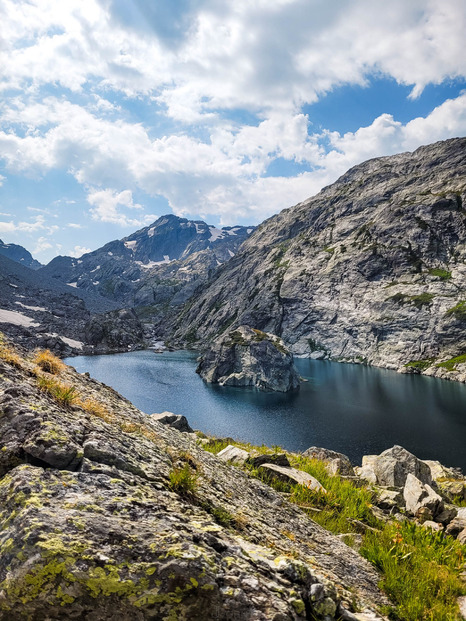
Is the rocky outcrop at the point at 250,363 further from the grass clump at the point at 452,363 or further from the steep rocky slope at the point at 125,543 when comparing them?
the steep rocky slope at the point at 125,543

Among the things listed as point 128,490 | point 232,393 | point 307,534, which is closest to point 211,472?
point 307,534

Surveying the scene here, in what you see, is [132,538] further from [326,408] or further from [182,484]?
[326,408]

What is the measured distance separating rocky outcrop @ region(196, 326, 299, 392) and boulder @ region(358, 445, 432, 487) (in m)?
97.2

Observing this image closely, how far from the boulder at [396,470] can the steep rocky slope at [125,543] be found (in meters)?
13.5

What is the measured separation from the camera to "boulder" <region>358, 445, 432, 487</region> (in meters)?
18.4

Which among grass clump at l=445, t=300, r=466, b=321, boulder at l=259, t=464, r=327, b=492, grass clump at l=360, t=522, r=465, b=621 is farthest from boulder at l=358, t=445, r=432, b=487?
grass clump at l=445, t=300, r=466, b=321

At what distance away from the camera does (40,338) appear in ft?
542

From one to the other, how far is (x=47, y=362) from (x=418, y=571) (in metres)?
10.2

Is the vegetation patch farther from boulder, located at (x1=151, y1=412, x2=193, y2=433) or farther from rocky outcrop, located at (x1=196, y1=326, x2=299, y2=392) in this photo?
rocky outcrop, located at (x1=196, y1=326, x2=299, y2=392)

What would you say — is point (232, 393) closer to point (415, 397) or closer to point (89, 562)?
point (415, 397)

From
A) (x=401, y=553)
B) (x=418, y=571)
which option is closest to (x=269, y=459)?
(x=401, y=553)

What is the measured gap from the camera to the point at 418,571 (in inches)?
271

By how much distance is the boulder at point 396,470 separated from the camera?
1839 cm

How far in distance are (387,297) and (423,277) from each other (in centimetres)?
2092
